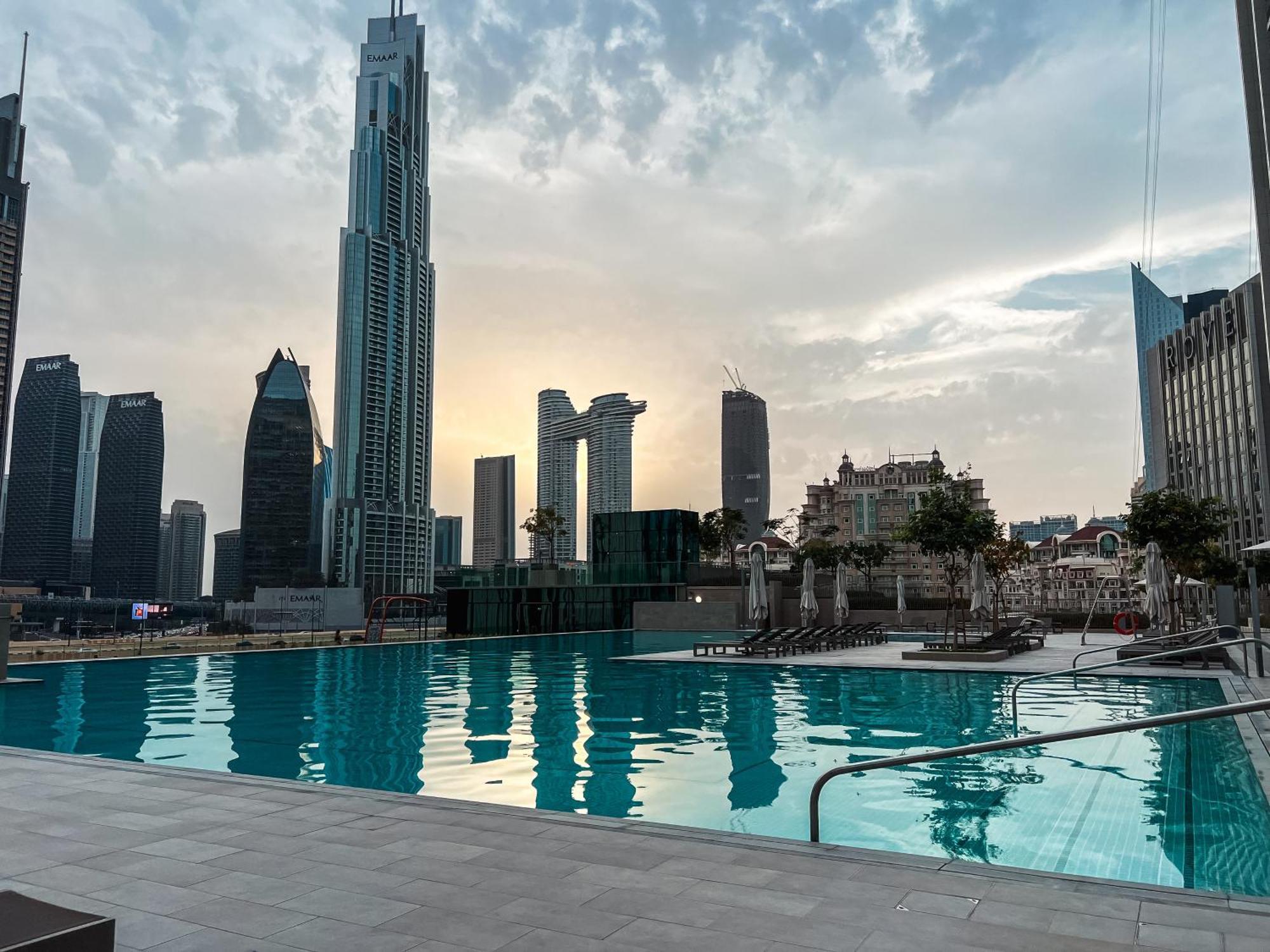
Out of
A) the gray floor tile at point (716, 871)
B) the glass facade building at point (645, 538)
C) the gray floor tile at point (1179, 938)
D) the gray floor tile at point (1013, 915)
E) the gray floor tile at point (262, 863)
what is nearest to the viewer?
the gray floor tile at point (1179, 938)

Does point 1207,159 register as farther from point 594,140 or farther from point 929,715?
point 929,715

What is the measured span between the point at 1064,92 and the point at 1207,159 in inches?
781

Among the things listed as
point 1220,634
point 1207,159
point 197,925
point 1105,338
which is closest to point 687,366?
point 1105,338

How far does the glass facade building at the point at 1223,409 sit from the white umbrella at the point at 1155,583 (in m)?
53.9

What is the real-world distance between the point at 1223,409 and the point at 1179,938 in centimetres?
9868

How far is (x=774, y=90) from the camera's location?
22328 mm

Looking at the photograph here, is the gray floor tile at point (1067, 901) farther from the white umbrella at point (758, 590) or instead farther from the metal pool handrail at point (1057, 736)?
the white umbrella at point (758, 590)

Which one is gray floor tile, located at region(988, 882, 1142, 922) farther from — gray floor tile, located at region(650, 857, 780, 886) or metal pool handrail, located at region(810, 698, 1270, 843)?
gray floor tile, located at region(650, 857, 780, 886)

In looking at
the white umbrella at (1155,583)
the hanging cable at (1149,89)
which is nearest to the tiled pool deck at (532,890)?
the white umbrella at (1155,583)

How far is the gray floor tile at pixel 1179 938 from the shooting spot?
367cm

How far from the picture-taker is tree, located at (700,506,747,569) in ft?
293

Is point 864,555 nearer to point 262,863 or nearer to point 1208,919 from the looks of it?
point 1208,919

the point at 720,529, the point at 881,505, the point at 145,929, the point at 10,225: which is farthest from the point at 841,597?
the point at 10,225

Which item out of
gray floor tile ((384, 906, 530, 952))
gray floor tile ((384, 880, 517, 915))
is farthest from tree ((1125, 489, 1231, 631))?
gray floor tile ((384, 906, 530, 952))
